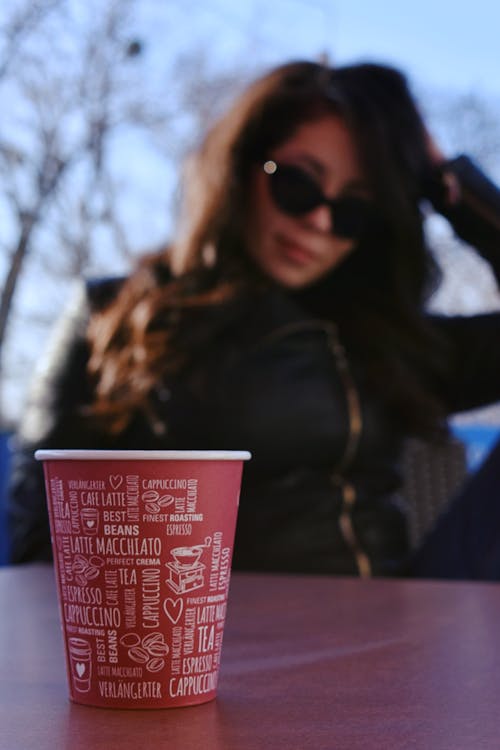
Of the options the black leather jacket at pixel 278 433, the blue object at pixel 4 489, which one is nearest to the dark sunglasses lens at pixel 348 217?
the black leather jacket at pixel 278 433

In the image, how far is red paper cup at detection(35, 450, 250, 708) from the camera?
1.51 ft

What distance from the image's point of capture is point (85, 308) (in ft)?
6.10

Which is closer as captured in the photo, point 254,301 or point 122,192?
point 254,301

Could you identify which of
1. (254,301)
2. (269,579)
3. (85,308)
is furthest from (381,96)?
(269,579)

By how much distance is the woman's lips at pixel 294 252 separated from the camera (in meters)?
1.84

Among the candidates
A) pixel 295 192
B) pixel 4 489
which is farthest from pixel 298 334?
pixel 4 489

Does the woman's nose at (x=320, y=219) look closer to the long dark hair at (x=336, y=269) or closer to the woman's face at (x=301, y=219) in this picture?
the woman's face at (x=301, y=219)

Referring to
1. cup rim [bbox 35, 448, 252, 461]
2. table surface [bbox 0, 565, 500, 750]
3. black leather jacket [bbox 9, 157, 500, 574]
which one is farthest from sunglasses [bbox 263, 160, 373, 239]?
cup rim [bbox 35, 448, 252, 461]

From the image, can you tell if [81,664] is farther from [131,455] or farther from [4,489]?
[4,489]

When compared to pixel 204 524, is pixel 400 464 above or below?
below

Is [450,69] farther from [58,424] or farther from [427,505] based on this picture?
[58,424]

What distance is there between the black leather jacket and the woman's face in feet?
0.25

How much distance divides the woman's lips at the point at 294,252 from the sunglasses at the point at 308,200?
6cm

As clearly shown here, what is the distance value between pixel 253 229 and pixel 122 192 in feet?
12.0
